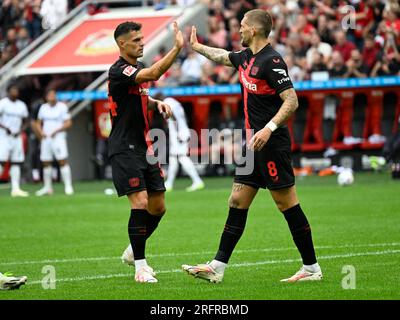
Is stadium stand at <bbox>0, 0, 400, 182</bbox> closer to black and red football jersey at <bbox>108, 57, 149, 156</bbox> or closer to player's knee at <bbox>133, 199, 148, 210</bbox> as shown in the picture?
black and red football jersey at <bbox>108, 57, 149, 156</bbox>

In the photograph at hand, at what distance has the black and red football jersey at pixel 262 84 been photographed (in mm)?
9656

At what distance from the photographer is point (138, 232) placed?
10195 mm

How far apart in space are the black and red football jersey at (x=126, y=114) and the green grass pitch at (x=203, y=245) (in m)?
1.36

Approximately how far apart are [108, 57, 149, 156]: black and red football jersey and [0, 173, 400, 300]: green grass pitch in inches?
53.7

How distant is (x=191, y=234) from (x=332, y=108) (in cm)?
1182

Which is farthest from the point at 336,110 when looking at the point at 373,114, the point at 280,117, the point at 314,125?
the point at 280,117

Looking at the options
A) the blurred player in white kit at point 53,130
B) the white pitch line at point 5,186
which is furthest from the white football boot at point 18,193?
the white pitch line at point 5,186

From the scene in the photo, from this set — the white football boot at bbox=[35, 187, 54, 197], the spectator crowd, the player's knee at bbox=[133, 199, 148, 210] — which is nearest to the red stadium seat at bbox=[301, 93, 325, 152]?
the spectator crowd

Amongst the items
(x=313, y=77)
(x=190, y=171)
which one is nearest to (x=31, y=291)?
(x=190, y=171)

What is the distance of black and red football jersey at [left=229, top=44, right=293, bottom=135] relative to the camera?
9656 mm

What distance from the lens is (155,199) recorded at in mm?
10664

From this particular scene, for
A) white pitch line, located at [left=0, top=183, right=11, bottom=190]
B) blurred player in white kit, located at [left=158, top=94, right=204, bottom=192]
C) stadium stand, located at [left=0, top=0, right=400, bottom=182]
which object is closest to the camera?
blurred player in white kit, located at [left=158, top=94, right=204, bottom=192]

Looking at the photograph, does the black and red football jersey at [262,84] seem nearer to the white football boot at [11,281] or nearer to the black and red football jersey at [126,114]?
the black and red football jersey at [126,114]

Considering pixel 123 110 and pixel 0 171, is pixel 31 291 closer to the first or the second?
pixel 123 110
